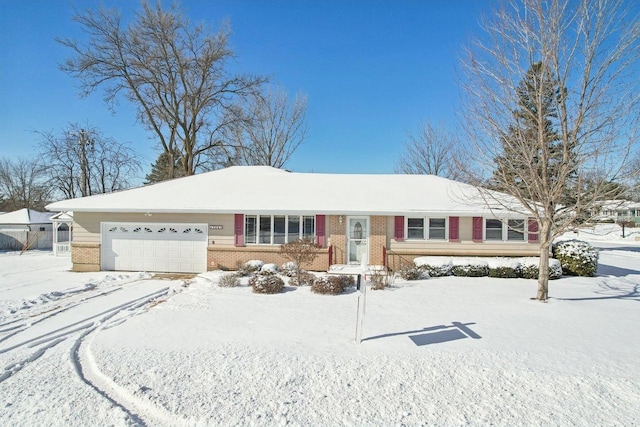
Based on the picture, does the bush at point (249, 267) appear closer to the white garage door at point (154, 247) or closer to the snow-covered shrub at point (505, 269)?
the white garage door at point (154, 247)

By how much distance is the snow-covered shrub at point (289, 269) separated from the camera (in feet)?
40.1

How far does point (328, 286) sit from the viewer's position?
31.7 feet

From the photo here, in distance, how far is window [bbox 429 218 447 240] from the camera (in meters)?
13.9

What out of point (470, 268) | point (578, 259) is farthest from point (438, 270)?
point (578, 259)

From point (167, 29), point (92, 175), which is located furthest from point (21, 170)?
point (167, 29)

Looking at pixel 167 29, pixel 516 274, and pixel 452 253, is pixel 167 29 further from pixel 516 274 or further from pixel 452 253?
pixel 516 274

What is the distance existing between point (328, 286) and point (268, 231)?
17.1 feet

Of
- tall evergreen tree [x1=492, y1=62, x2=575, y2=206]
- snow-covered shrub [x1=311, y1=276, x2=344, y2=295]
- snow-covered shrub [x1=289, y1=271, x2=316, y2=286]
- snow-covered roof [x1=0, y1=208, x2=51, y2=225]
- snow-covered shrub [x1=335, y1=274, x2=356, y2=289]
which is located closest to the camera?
tall evergreen tree [x1=492, y1=62, x2=575, y2=206]

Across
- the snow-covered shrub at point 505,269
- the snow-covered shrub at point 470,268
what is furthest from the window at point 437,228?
the snow-covered shrub at point 505,269

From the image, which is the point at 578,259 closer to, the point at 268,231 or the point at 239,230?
the point at 268,231

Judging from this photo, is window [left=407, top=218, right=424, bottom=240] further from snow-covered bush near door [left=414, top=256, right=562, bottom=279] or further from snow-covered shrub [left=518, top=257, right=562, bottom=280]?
snow-covered shrub [left=518, top=257, right=562, bottom=280]

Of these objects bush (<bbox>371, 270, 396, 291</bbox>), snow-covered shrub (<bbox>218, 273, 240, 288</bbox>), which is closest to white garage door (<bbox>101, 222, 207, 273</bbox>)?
snow-covered shrub (<bbox>218, 273, 240, 288</bbox>)

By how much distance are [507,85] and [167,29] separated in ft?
72.9

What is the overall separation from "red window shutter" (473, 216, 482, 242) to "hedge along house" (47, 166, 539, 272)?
4cm
